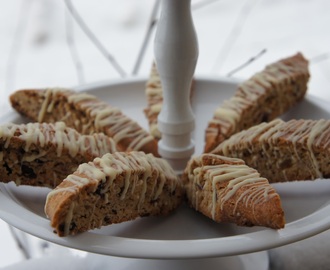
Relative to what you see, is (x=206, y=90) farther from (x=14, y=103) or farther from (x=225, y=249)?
(x=225, y=249)

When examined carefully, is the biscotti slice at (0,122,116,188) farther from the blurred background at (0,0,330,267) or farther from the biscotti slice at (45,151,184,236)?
the blurred background at (0,0,330,267)

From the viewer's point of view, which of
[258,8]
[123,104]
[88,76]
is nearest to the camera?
[123,104]

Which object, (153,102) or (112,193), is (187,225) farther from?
(153,102)

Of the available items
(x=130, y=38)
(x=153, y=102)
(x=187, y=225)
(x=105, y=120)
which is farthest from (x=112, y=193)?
(x=130, y=38)

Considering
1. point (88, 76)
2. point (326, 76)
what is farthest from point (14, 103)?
point (326, 76)

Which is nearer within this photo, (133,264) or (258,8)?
(133,264)
